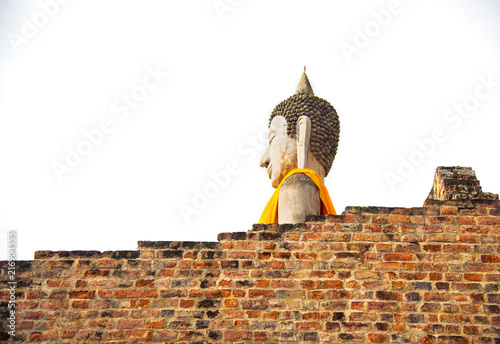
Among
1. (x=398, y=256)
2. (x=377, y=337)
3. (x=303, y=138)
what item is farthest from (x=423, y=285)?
(x=303, y=138)

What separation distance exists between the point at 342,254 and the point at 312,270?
33 cm

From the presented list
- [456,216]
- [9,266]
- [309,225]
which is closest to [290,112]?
[309,225]

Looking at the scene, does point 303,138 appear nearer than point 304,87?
Yes

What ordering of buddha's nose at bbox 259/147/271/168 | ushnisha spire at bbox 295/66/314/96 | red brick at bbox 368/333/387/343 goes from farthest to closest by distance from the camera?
1. ushnisha spire at bbox 295/66/314/96
2. buddha's nose at bbox 259/147/271/168
3. red brick at bbox 368/333/387/343

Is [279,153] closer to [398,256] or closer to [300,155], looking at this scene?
[300,155]

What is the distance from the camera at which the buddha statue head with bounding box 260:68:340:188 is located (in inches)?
261

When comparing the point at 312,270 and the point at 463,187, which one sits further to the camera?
the point at 463,187

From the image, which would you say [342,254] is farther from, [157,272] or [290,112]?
[290,112]

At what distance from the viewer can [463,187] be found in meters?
5.48

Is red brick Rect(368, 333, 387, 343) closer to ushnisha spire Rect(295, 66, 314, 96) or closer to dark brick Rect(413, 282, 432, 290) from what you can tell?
dark brick Rect(413, 282, 432, 290)

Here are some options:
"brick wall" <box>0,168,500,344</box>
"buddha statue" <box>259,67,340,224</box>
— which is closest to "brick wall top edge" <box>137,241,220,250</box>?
"brick wall" <box>0,168,500,344</box>

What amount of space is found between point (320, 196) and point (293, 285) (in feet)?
5.32

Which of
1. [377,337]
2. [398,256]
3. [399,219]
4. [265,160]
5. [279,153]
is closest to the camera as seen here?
[377,337]

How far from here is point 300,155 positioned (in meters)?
6.57
